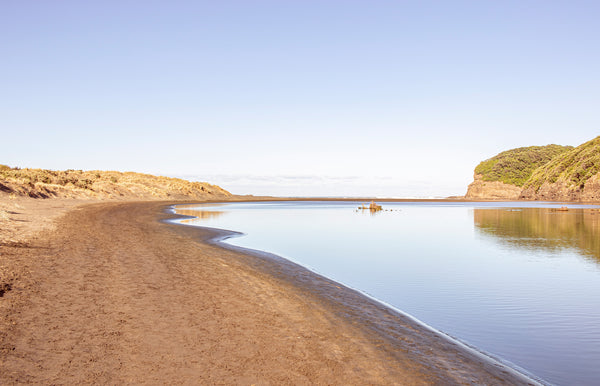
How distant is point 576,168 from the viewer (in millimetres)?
114188

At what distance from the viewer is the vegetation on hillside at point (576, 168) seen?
107 meters

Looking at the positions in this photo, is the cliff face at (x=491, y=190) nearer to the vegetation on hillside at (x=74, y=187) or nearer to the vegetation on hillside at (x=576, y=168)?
the vegetation on hillside at (x=576, y=168)

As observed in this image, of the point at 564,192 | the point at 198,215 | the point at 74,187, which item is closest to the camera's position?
the point at 198,215

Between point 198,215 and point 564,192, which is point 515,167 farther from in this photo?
point 198,215

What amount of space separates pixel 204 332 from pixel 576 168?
133868 mm

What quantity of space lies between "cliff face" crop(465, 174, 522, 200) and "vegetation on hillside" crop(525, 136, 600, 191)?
28.7 metres

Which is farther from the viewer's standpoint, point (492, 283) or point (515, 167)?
point (515, 167)

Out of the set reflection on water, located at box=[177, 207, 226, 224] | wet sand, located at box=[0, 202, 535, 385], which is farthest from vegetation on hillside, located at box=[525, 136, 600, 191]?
wet sand, located at box=[0, 202, 535, 385]

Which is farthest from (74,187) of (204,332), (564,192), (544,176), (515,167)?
(515,167)

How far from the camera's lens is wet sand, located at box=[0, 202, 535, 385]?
6.28 m

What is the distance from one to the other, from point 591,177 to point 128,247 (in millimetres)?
120019

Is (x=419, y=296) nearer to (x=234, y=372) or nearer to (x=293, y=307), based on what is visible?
(x=293, y=307)

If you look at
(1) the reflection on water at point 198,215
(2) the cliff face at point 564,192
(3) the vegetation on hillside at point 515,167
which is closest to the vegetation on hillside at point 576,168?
(2) the cliff face at point 564,192

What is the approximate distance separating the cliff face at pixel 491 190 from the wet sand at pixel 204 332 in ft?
588
